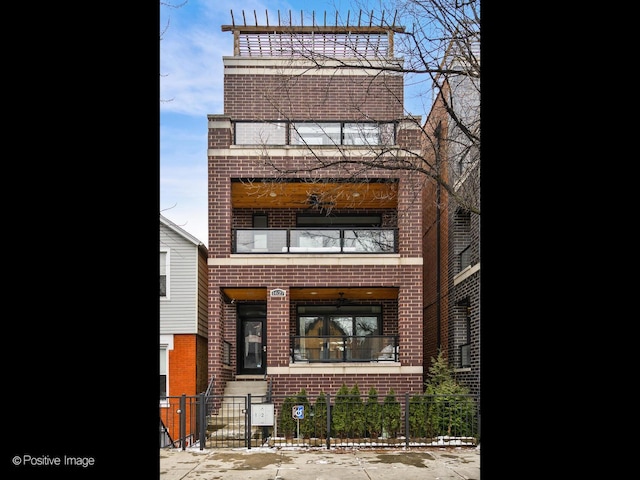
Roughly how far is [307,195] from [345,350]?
13.1 feet

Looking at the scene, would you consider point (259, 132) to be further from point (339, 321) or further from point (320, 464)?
point (320, 464)

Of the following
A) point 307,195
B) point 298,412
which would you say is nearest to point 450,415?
point 298,412

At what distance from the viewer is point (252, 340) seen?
17.5 m

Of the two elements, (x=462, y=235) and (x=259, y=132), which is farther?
(x=462, y=235)

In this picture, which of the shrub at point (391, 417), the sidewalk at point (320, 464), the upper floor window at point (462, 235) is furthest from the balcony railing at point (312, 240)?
the sidewalk at point (320, 464)

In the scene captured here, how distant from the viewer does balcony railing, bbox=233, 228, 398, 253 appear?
15.1 m

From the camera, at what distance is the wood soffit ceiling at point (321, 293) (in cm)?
1544

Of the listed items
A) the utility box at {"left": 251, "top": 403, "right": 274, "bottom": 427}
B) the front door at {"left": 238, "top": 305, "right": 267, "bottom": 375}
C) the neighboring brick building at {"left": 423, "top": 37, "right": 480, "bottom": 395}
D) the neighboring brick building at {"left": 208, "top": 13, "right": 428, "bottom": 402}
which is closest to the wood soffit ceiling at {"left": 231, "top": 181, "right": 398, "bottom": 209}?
the neighboring brick building at {"left": 208, "top": 13, "right": 428, "bottom": 402}

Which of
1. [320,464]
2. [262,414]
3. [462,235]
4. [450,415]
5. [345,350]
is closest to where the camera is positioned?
[320,464]

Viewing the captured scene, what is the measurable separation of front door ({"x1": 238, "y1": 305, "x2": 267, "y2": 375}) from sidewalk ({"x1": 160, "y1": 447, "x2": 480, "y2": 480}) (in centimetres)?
635

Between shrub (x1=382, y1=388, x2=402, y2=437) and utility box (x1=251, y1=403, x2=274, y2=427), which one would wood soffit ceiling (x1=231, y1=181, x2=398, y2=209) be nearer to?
shrub (x1=382, y1=388, x2=402, y2=437)
